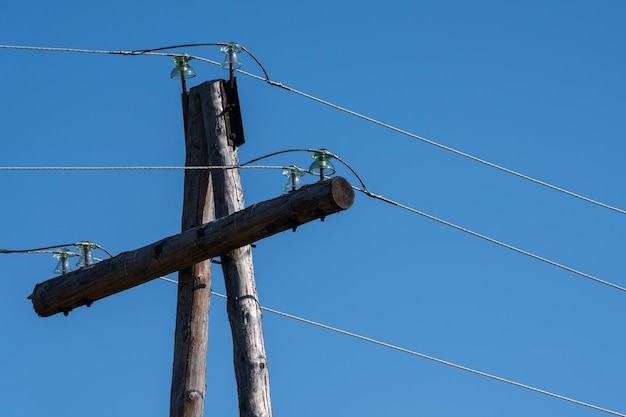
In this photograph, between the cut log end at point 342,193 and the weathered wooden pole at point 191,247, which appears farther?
the weathered wooden pole at point 191,247

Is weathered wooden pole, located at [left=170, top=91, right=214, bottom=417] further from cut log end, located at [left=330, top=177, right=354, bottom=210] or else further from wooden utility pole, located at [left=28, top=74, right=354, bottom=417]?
cut log end, located at [left=330, top=177, right=354, bottom=210]

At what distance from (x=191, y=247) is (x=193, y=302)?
510 millimetres

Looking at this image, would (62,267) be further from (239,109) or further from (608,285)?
(608,285)

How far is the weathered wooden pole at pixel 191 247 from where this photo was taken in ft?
31.8

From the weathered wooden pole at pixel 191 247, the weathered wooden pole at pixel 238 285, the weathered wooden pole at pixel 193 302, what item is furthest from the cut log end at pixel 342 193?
the weathered wooden pole at pixel 193 302

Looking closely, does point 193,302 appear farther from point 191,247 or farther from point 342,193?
point 342,193

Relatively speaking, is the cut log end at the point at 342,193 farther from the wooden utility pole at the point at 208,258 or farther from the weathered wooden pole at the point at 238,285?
the weathered wooden pole at the point at 238,285

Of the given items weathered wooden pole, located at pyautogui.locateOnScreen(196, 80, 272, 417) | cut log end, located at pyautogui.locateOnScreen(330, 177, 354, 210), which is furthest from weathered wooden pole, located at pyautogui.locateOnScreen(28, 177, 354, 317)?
weathered wooden pole, located at pyautogui.locateOnScreen(196, 80, 272, 417)

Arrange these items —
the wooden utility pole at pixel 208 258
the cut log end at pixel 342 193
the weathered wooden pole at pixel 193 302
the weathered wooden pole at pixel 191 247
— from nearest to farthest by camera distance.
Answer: the cut log end at pixel 342 193, the weathered wooden pole at pixel 191 247, the wooden utility pole at pixel 208 258, the weathered wooden pole at pixel 193 302

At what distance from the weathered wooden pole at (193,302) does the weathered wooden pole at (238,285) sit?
0.58 ft

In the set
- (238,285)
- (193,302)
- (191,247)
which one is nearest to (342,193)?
(238,285)

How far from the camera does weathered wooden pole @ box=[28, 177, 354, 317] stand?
9688mm

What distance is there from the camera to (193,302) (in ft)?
34.5

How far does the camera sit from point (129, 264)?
34.3 feet
